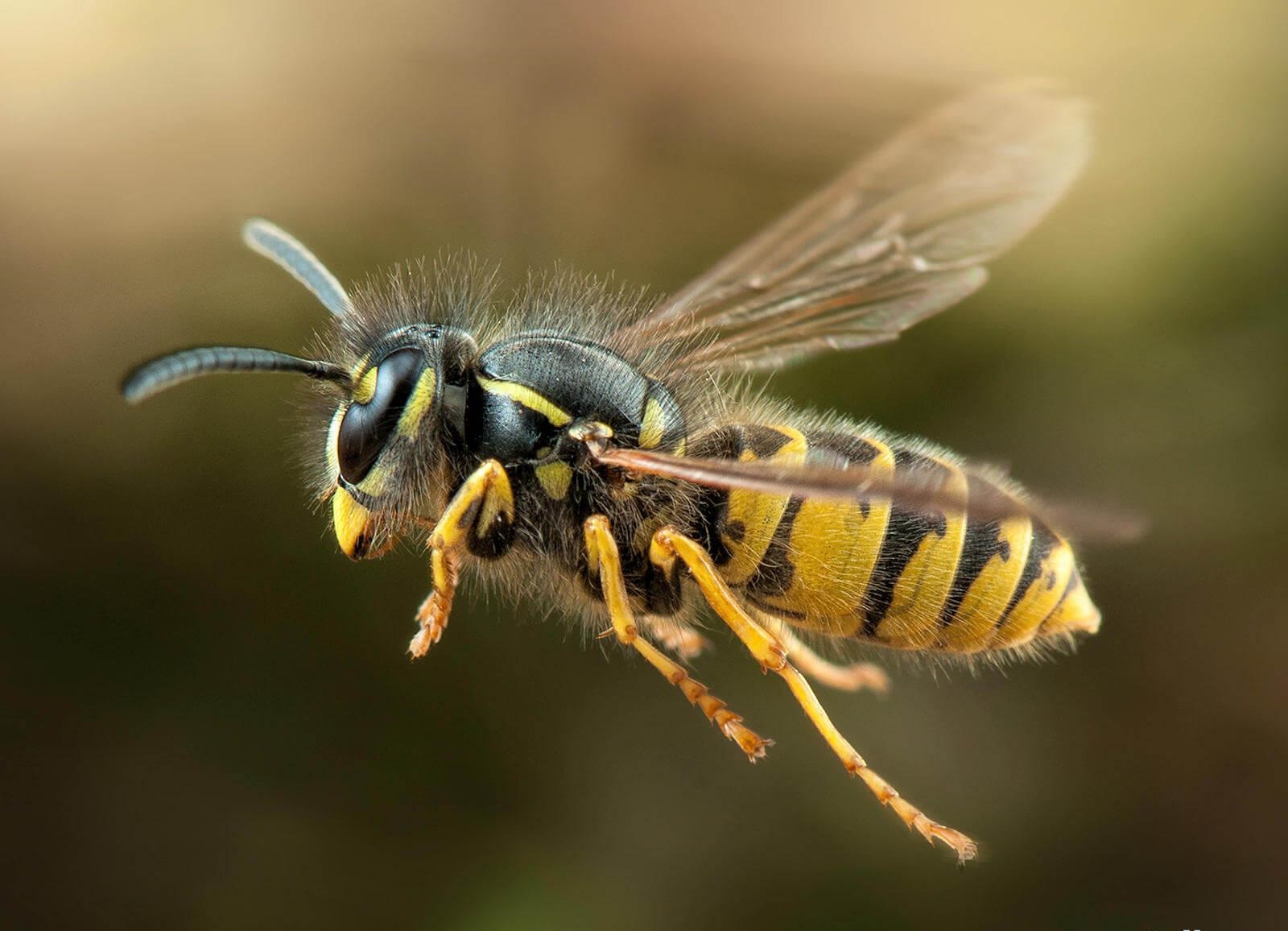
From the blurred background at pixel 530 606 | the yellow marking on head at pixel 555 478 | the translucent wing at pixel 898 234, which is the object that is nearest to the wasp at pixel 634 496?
the yellow marking on head at pixel 555 478

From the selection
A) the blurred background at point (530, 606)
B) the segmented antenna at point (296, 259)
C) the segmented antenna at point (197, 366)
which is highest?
the segmented antenna at point (296, 259)

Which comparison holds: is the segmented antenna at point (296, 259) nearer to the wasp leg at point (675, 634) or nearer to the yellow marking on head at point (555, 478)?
the yellow marking on head at point (555, 478)

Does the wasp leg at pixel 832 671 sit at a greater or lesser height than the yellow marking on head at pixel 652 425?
lesser

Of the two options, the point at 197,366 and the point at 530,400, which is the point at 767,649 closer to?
the point at 530,400

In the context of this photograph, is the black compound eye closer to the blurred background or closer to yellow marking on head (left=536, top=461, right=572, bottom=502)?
yellow marking on head (left=536, top=461, right=572, bottom=502)

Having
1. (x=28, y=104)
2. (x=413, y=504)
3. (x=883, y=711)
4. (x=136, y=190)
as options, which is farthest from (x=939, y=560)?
(x=28, y=104)

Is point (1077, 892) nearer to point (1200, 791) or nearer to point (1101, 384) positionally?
point (1200, 791)
